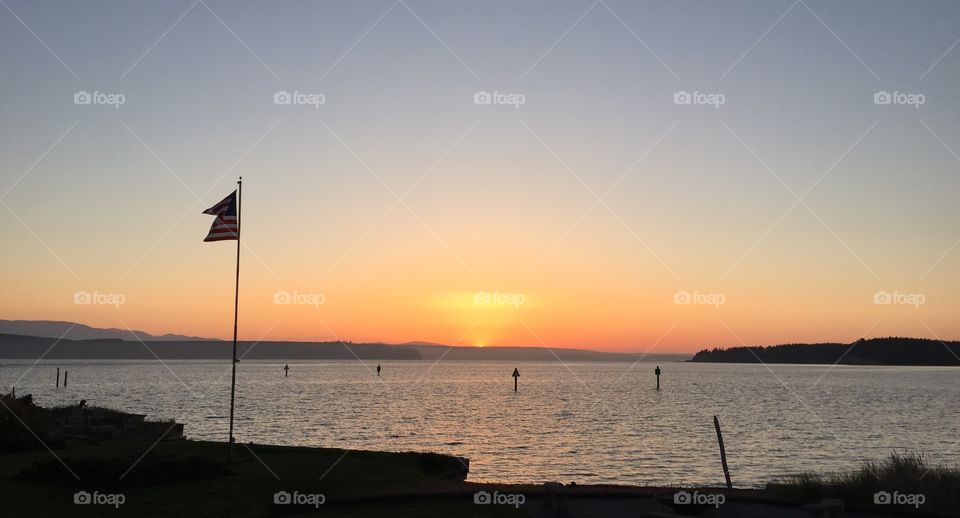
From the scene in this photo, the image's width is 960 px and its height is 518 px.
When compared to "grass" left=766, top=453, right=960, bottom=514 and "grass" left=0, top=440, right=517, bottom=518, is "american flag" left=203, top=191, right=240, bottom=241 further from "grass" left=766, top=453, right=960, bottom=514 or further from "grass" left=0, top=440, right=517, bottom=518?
"grass" left=766, top=453, right=960, bottom=514

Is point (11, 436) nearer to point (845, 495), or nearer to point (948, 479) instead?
point (845, 495)

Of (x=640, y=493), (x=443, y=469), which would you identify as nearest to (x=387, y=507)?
(x=640, y=493)

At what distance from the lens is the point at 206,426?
6325cm

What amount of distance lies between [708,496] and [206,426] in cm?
5113

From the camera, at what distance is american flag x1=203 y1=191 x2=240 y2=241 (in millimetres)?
26438

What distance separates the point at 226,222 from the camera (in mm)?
26516

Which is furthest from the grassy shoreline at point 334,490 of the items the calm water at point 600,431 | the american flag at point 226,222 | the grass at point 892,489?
the calm water at point 600,431

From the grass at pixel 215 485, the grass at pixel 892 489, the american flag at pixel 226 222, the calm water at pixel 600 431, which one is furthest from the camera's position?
the calm water at pixel 600 431

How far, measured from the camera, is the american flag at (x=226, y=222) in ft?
86.7

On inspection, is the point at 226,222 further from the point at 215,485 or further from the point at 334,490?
the point at 334,490

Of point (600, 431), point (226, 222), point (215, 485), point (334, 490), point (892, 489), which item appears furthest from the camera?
point (600, 431)

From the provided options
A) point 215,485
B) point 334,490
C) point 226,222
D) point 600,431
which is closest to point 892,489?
point 334,490

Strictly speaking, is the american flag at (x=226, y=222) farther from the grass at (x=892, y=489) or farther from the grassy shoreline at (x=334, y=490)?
the grass at (x=892, y=489)

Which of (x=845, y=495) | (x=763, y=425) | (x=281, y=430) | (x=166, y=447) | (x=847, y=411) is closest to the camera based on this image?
(x=845, y=495)
